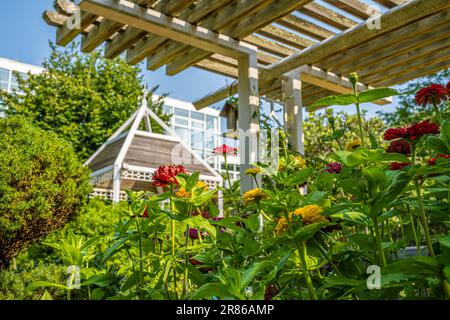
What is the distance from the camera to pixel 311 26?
11.0ft

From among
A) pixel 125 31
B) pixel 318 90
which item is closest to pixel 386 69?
pixel 318 90

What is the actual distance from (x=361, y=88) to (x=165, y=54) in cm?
214

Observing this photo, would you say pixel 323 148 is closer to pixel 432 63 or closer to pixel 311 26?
pixel 432 63

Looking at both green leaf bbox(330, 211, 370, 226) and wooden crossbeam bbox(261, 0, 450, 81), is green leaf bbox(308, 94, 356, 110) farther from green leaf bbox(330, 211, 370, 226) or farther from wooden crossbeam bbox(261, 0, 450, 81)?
wooden crossbeam bbox(261, 0, 450, 81)

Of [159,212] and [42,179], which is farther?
[42,179]

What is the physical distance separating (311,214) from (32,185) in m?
2.50

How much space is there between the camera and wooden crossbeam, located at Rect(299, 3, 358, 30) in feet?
10.1

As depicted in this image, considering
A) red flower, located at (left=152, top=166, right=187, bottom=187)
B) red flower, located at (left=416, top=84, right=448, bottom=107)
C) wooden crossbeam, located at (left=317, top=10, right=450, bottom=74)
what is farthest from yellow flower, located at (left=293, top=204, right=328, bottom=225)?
wooden crossbeam, located at (left=317, top=10, right=450, bottom=74)

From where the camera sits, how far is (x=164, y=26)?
2.85 meters

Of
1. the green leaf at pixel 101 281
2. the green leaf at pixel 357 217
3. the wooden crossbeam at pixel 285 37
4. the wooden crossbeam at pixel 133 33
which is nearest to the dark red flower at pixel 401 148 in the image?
the green leaf at pixel 357 217

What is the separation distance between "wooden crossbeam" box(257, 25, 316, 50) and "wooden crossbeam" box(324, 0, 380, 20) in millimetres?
606

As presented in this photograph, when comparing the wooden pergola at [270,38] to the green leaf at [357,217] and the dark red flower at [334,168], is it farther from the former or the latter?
the green leaf at [357,217]

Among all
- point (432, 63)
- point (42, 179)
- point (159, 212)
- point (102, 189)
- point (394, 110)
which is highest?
point (394, 110)

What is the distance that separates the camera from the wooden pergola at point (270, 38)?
275 cm
